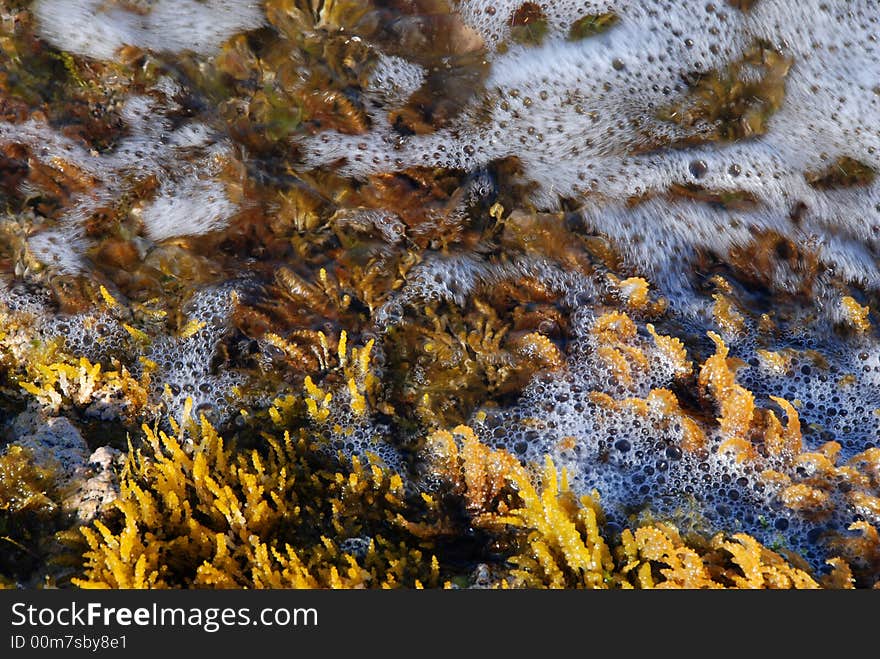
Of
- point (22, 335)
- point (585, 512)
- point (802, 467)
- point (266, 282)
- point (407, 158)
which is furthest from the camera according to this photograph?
point (407, 158)

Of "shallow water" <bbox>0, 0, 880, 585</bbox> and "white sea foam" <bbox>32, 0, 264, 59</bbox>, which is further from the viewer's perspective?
"white sea foam" <bbox>32, 0, 264, 59</bbox>

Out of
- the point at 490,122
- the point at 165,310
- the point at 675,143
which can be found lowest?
the point at 165,310

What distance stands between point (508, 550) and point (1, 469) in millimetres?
2123

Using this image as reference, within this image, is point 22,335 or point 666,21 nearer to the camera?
point 22,335

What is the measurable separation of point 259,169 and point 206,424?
1.51 meters

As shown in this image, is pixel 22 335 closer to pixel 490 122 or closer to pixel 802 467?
pixel 490 122

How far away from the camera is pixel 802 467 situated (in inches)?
107

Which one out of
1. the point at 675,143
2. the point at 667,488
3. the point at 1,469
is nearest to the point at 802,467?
the point at 667,488

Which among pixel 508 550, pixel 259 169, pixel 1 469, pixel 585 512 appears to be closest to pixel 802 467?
pixel 585 512

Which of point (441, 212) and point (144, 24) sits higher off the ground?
point (144, 24)

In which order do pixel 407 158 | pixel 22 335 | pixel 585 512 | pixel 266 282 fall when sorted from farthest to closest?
pixel 407 158 → pixel 266 282 → pixel 22 335 → pixel 585 512

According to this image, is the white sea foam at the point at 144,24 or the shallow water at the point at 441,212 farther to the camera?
the white sea foam at the point at 144,24

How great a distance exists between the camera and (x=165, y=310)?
10.8ft

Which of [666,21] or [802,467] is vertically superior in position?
[666,21]
